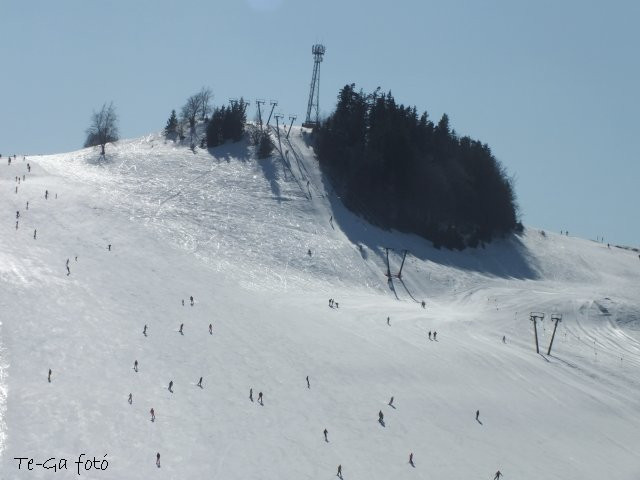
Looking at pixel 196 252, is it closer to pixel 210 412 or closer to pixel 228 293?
pixel 228 293

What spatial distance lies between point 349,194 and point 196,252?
2035 centimetres

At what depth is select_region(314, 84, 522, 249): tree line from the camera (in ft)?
233

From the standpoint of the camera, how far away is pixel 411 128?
77562mm

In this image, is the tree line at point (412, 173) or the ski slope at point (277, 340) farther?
the tree line at point (412, 173)

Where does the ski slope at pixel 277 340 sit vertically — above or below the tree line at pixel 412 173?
below

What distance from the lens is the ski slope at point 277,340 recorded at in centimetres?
2942

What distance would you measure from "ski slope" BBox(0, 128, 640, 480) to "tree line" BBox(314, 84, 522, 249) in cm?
250

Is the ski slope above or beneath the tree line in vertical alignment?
beneath

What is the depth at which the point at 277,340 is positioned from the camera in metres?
40.6

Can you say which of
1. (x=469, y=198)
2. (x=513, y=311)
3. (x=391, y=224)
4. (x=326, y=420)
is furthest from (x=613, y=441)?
(x=469, y=198)

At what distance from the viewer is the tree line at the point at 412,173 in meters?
70.9

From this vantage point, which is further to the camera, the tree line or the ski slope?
the tree line

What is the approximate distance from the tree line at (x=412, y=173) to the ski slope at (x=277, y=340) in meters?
2.50

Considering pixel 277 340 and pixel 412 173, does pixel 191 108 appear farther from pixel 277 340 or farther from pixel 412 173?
pixel 277 340
